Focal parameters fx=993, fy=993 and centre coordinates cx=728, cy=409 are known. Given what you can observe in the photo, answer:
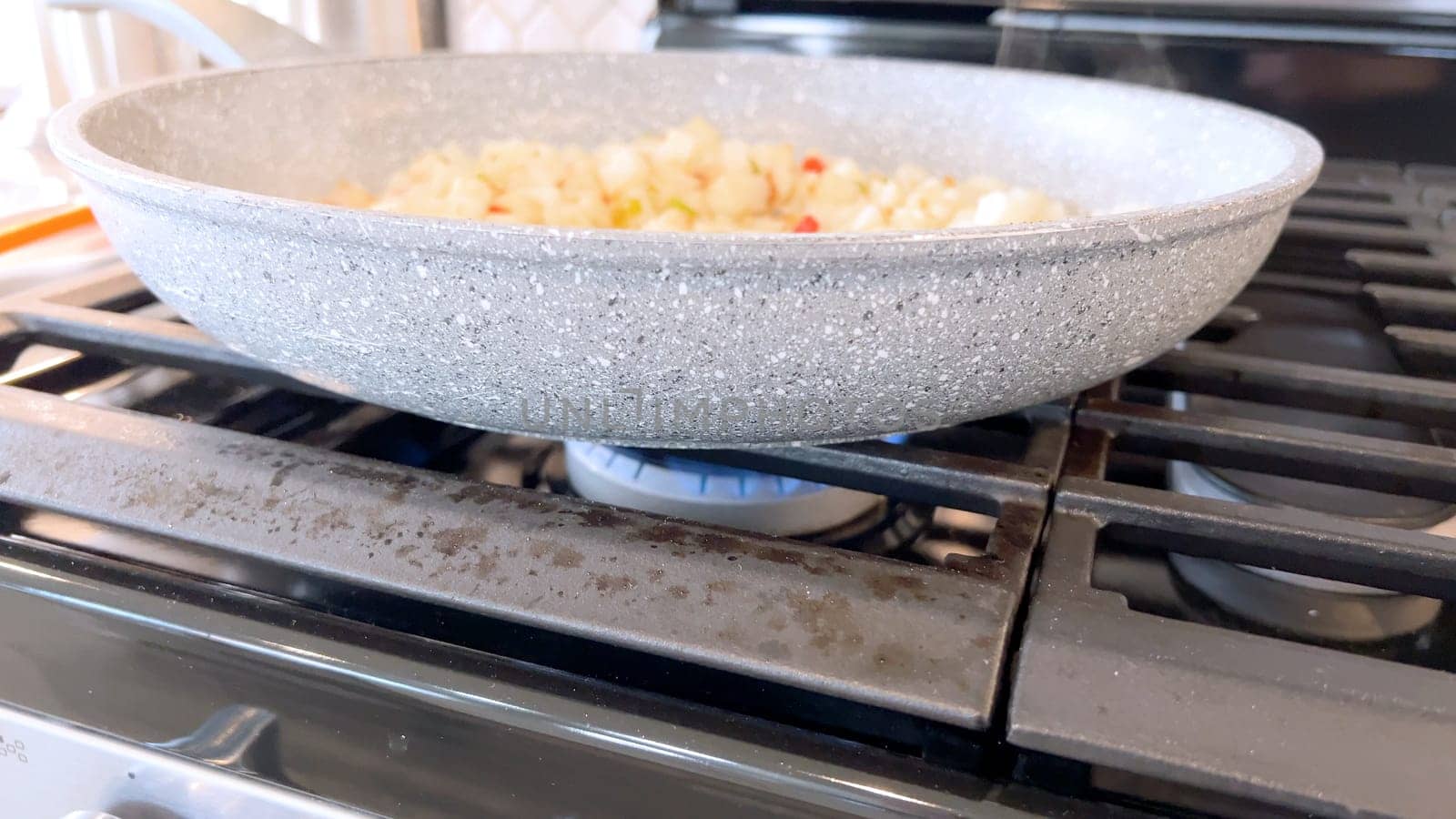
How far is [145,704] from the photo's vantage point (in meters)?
0.33

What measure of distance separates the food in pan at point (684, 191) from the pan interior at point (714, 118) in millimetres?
34

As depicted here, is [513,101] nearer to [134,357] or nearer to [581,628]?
[134,357]

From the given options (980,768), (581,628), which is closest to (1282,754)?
(980,768)

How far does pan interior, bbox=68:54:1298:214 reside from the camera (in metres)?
0.52

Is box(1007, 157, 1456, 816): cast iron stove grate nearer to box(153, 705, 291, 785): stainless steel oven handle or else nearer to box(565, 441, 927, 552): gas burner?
box(565, 441, 927, 552): gas burner

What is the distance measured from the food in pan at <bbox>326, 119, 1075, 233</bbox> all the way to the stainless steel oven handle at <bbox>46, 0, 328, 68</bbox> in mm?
101

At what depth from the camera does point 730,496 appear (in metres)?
0.41

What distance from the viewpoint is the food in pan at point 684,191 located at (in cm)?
56

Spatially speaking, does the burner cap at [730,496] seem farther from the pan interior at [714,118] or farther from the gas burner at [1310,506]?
the pan interior at [714,118]

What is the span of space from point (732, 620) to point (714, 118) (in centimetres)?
53

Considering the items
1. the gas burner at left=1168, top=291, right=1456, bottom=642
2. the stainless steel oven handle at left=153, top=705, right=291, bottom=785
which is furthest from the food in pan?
the stainless steel oven handle at left=153, top=705, right=291, bottom=785

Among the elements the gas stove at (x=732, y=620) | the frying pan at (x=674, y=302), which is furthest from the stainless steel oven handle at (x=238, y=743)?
the frying pan at (x=674, y=302)

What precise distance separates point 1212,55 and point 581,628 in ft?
2.41

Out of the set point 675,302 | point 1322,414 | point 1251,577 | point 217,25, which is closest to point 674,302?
point 675,302
